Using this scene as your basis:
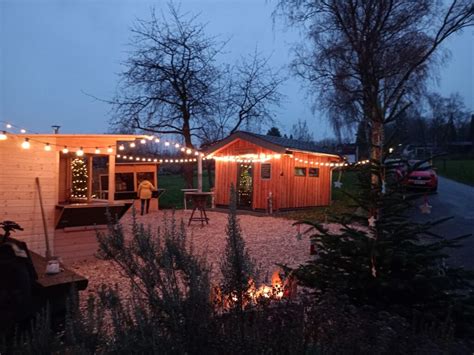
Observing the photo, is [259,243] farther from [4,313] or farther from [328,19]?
[328,19]

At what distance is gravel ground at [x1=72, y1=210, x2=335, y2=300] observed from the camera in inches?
306

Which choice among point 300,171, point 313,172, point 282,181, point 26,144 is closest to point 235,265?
point 26,144

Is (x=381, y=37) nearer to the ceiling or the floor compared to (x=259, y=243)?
nearer to the ceiling

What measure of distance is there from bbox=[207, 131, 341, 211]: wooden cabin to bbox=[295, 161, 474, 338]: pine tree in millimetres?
14204

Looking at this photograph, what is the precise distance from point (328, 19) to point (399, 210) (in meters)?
13.9

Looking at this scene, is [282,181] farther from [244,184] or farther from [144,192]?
[144,192]

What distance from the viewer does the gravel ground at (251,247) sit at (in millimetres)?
7781

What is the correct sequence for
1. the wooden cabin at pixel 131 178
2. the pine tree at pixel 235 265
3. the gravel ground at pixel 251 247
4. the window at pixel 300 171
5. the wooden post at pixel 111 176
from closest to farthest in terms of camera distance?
the pine tree at pixel 235 265, the gravel ground at pixel 251 247, the wooden post at pixel 111 176, the window at pixel 300 171, the wooden cabin at pixel 131 178

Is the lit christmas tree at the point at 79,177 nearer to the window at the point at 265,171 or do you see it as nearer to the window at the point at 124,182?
the window at the point at 124,182

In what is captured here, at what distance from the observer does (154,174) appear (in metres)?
21.2

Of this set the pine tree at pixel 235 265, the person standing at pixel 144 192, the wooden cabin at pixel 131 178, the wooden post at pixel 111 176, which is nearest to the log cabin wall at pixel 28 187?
the wooden post at pixel 111 176

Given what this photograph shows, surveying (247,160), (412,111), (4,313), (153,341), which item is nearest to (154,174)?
(247,160)

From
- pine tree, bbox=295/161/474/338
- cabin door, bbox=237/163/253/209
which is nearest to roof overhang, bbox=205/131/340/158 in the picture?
cabin door, bbox=237/163/253/209

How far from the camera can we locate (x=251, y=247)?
Answer: 1095 cm
